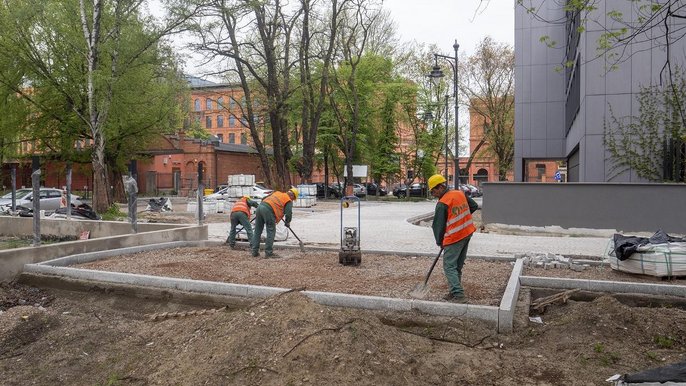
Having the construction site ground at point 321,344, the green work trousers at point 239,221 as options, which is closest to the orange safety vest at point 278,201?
the green work trousers at point 239,221

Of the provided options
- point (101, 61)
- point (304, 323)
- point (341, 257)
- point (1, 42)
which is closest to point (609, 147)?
point (341, 257)

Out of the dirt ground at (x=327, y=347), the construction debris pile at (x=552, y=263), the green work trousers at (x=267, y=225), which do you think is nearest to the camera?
the dirt ground at (x=327, y=347)

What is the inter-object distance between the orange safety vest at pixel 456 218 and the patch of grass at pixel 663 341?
2183 millimetres

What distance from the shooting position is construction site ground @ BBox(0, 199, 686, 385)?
15.0 ft

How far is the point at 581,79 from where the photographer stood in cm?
1758

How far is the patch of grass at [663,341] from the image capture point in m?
5.47

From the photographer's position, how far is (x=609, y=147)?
1659 centimetres

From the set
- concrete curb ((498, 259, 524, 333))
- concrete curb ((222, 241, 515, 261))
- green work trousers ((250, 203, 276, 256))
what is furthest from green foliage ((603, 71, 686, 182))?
green work trousers ((250, 203, 276, 256))

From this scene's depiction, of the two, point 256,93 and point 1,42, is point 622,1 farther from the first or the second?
point 256,93

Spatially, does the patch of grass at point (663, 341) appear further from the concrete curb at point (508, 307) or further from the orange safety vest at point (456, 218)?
the orange safety vest at point (456, 218)

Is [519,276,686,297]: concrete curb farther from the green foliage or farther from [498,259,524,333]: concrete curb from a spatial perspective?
the green foliage

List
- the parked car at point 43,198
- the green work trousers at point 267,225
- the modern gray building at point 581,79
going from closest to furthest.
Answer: the green work trousers at point 267,225 → the modern gray building at point 581,79 → the parked car at point 43,198

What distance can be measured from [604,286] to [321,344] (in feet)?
15.1

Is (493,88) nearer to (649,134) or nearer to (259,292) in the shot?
(649,134)
